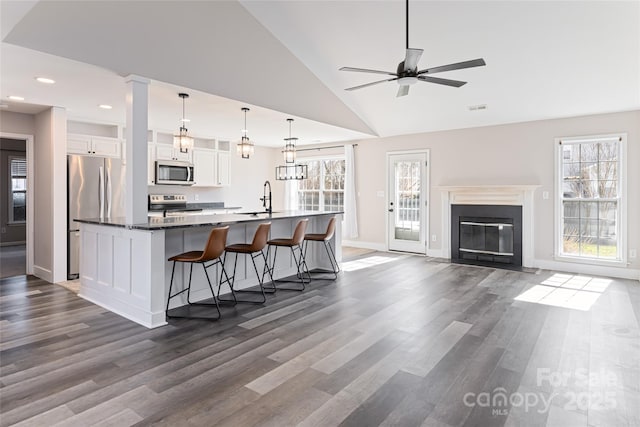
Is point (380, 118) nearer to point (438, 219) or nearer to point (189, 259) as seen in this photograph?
point (438, 219)

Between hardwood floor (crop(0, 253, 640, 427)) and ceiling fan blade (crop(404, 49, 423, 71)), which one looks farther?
ceiling fan blade (crop(404, 49, 423, 71))

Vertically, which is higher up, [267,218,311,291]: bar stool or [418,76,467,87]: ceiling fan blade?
[418,76,467,87]: ceiling fan blade

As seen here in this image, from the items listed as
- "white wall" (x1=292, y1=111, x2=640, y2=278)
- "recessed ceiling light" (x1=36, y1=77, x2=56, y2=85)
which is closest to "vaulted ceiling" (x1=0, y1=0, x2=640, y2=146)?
"recessed ceiling light" (x1=36, y1=77, x2=56, y2=85)

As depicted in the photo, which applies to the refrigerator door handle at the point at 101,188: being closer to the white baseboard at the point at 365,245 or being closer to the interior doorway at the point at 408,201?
the white baseboard at the point at 365,245

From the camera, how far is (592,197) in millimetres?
5727

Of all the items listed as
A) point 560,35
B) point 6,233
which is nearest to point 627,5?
point 560,35

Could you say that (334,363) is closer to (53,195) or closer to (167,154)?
(53,195)

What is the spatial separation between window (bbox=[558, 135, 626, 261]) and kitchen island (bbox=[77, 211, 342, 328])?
444 centimetres

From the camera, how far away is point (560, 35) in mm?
3887

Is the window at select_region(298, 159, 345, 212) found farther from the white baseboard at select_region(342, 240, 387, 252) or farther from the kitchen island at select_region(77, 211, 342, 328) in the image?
the kitchen island at select_region(77, 211, 342, 328)

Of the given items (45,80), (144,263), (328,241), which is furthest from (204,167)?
(144,263)

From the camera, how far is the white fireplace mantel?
20.1 feet

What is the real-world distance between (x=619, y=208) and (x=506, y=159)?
68.5 inches

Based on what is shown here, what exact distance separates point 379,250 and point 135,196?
5.35 m
